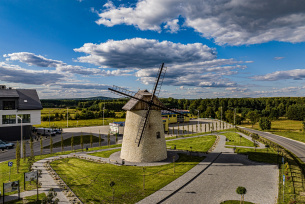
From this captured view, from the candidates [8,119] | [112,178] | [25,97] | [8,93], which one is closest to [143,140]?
[112,178]

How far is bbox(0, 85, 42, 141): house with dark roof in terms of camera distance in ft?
145

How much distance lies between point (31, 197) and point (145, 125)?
14.6m

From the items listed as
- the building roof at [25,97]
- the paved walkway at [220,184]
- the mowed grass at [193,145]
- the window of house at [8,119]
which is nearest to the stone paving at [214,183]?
the paved walkway at [220,184]

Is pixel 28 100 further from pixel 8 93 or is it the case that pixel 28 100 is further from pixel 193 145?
pixel 193 145

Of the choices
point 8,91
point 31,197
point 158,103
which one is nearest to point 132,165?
point 158,103

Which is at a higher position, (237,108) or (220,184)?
(237,108)

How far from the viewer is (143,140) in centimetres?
2605

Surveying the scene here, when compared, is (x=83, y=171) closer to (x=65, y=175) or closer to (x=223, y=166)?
(x=65, y=175)

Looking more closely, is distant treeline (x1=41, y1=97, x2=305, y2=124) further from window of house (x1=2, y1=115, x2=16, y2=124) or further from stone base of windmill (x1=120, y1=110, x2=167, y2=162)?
stone base of windmill (x1=120, y1=110, x2=167, y2=162)

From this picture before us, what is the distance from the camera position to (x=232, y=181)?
2025cm

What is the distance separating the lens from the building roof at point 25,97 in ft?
151

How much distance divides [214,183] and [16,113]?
47.9m

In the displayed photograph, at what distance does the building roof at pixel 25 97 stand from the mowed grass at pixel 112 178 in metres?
27.3

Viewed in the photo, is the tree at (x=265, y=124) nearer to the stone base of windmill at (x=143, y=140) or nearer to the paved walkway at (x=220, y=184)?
the paved walkway at (x=220, y=184)
